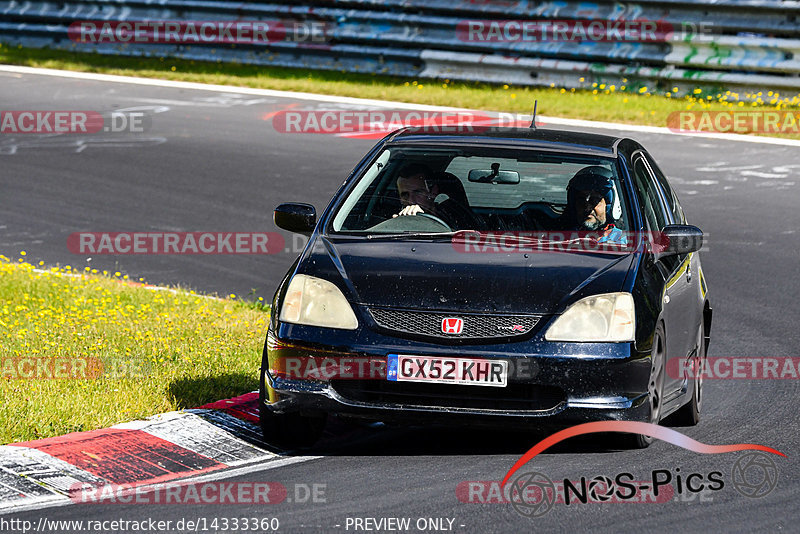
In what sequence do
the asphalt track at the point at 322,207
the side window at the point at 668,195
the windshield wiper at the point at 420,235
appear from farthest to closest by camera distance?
the side window at the point at 668,195 → the windshield wiper at the point at 420,235 → the asphalt track at the point at 322,207

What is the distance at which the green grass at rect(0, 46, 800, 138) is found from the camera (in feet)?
61.1

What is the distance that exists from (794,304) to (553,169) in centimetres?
333

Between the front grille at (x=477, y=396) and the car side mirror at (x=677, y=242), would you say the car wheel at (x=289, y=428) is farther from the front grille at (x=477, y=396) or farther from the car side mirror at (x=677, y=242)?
the car side mirror at (x=677, y=242)

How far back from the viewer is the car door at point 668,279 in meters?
7.18

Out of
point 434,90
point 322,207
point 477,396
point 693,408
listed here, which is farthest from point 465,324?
point 434,90

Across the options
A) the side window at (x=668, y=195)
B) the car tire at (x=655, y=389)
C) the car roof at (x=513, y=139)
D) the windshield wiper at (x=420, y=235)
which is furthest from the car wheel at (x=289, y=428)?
the side window at (x=668, y=195)

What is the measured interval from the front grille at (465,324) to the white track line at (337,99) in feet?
37.0

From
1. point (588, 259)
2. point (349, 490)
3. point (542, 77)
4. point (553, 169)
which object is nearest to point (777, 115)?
point (542, 77)

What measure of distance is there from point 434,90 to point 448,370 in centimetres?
1422

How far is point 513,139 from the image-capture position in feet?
26.2

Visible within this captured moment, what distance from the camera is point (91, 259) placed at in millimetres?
12594

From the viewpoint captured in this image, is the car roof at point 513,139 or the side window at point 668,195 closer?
the car roof at point 513,139

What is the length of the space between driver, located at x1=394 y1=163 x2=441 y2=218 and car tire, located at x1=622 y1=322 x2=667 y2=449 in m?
1.48

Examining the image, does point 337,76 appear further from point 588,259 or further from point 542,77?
point 588,259
